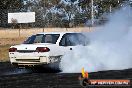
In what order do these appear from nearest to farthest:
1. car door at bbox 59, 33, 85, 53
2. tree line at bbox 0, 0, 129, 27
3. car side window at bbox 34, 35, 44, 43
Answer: car door at bbox 59, 33, 85, 53
car side window at bbox 34, 35, 44, 43
tree line at bbox 0, 0, 129, 27

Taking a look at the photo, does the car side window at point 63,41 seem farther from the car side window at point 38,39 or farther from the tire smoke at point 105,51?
the car side window at point 38,39

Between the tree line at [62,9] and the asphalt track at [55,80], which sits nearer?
the asphalt track at [55,80]

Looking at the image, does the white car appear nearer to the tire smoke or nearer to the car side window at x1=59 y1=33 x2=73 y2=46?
the car side window at x1=59 y1=33 x2=73 y2=46

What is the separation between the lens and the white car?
14.4 m

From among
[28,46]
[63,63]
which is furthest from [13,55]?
[63,63]

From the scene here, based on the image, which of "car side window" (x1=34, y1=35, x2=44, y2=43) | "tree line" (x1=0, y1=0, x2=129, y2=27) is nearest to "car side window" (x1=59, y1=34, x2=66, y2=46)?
"car side window" (x1=34, y1=35, x2=44, y2=43)

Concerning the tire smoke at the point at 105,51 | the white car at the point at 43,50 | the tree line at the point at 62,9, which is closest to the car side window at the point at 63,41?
the white car at the point at 43,50

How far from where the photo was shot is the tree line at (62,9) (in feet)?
155

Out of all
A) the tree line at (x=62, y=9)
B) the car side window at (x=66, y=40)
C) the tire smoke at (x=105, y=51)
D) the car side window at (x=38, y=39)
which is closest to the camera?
the tire smoke at (x=105, y=51)

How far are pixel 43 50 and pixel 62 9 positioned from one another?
191ft

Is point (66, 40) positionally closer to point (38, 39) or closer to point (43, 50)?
point (38, 39)

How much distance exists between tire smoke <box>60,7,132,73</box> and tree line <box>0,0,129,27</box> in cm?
934

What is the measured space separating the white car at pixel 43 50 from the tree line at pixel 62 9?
36.4 feet

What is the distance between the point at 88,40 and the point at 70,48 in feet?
3.63
